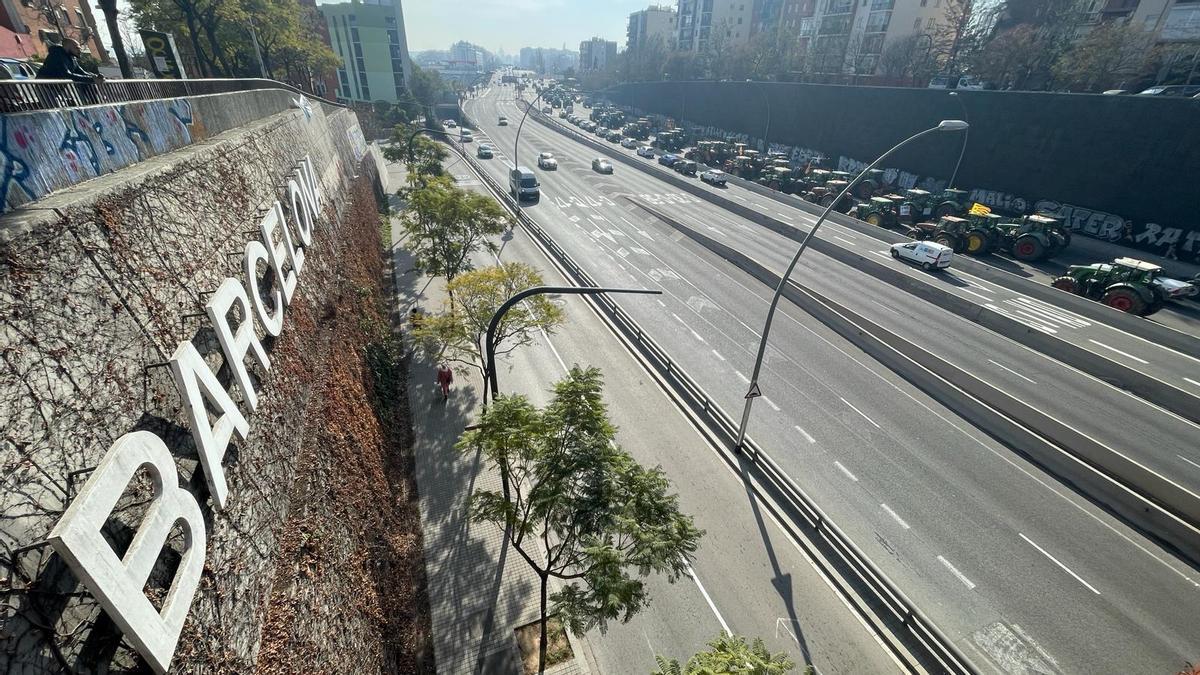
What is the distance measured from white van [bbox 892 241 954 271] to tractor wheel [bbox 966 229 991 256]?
388 centimetres

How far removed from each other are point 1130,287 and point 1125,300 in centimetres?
76

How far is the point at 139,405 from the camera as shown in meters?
6.38

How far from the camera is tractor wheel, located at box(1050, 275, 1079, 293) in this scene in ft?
95.1

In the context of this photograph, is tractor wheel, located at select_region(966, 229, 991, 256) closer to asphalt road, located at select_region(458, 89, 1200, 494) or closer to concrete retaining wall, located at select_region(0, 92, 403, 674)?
asphalt road, located at select_region(458, 89, 1200, 494)

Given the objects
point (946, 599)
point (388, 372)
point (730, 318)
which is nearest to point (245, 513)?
point (388, 372)

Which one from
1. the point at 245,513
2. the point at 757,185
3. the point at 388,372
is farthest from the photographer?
the point at 757,185

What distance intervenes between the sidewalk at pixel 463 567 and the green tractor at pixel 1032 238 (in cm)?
4068

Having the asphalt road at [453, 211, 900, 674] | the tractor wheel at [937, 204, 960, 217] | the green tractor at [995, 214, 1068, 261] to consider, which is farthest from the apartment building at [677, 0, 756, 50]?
the asphalt road at [453, 211, 900, 674]

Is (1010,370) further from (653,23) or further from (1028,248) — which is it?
(653,23)

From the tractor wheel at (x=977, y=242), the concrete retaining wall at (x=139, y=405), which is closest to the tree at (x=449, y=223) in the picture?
the concrete retaining wall at (x=139, y=405)

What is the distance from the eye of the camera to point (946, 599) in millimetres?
12922

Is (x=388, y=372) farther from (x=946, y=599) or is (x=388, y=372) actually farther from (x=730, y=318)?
(x=946, y=599)

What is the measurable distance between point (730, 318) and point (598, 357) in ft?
28.5

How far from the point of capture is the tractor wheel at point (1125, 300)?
26469 mm
